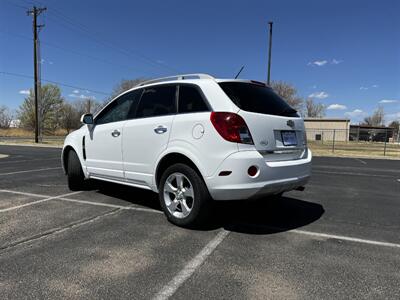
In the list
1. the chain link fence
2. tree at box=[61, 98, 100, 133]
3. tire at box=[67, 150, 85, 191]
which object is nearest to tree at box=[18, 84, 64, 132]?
tree at box=[61, 98, 100, 133]

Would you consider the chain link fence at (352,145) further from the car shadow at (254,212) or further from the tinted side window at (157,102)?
the tinted side window at (157,102)

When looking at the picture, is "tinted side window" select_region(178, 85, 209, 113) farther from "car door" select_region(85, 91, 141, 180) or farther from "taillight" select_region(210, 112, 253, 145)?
"car door" select_region(85, 91, 141, 180)

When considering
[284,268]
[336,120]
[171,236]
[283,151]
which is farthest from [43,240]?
[336,120]

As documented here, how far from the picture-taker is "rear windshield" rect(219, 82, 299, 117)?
4020mm

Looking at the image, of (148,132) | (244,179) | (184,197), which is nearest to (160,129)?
(148,132)

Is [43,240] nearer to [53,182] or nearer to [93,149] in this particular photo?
[93,149]

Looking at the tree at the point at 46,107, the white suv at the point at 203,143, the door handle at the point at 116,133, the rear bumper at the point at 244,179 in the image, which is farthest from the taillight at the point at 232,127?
the tree at the point at 46,107

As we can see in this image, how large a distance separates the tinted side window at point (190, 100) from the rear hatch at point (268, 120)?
0.32m

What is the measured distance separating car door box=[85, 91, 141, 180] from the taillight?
5.96 feet

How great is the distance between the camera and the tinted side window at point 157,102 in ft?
14.8

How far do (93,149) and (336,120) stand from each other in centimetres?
6260

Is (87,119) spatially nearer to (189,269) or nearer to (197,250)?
(197,250)

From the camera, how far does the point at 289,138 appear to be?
4.37 m

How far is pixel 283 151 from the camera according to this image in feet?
13.8
